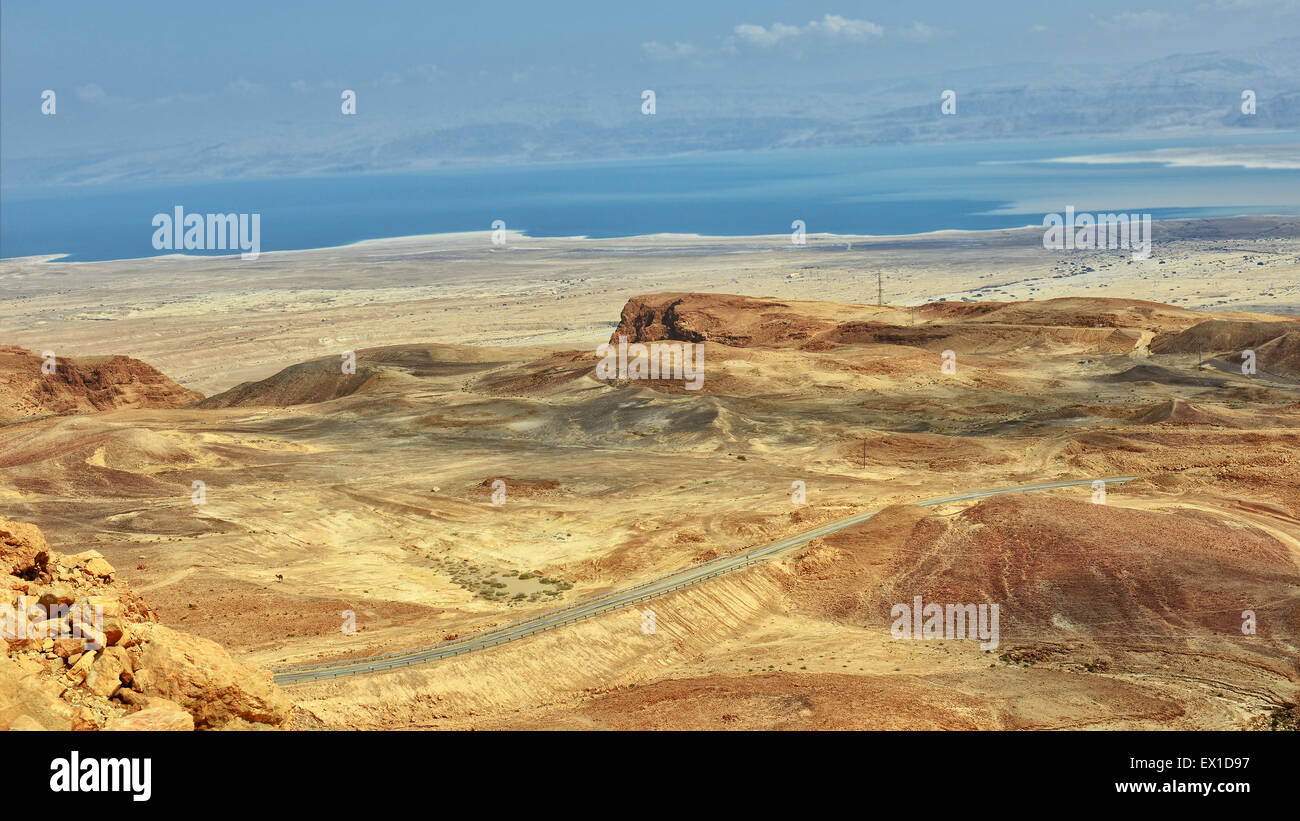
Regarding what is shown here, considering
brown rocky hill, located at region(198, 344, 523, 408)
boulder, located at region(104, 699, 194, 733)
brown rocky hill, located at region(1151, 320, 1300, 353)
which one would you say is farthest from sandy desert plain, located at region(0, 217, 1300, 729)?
boulder, located at region(104, 699, 194, 733)

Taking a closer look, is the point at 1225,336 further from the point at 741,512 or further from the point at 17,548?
the point at 17,548

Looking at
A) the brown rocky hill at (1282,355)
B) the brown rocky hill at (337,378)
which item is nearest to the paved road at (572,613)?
the brown rocky hill at (1282,355)

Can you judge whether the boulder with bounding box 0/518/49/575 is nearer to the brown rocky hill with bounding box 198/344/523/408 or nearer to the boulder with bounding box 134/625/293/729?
the boulder with bounding box 134/625/293/729

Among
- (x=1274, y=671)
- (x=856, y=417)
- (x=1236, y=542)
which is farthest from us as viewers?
(x=856, y=417)

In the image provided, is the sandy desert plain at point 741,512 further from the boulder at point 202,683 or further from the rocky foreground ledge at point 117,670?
the boulder at point 202,683

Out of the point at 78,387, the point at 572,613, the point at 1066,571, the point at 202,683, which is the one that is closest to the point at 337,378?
the point at 78,387
